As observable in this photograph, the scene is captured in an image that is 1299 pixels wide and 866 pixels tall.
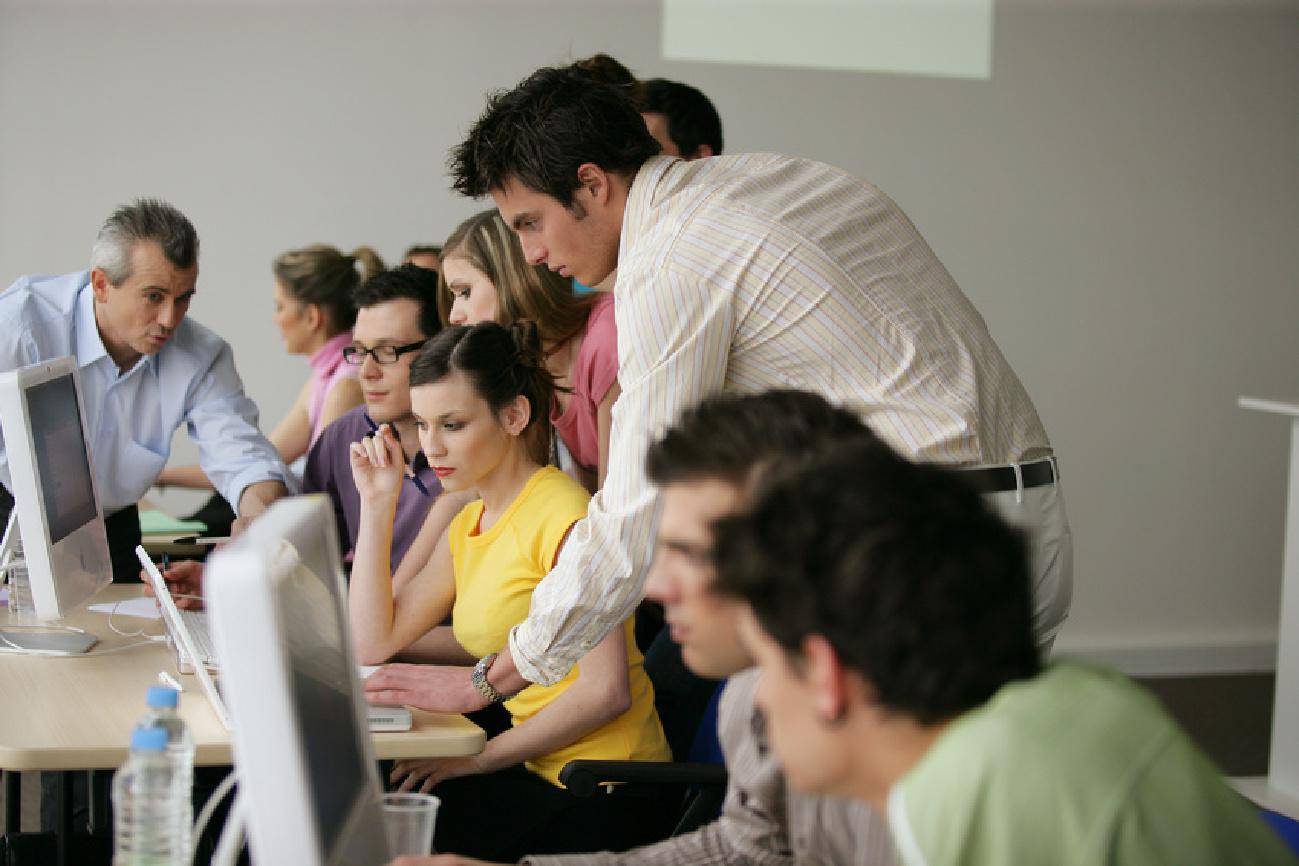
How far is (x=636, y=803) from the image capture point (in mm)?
2061

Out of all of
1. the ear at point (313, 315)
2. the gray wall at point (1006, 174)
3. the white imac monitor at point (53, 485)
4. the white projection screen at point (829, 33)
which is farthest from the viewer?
the white projection screen at point (829, 33)

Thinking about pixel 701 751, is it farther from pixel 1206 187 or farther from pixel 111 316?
pixel 1206 187

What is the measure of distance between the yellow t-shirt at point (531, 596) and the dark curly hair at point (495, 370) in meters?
0.08

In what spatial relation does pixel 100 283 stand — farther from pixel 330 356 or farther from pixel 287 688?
pixel 287 688

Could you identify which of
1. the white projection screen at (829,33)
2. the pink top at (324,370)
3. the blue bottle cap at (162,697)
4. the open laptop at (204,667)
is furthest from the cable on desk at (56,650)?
the white projection screen at (829,33)

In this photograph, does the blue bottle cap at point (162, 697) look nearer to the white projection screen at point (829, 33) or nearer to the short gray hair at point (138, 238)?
the short gray hair at point (138, 238)

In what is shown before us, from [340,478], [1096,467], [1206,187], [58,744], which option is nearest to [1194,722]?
[1096,467]

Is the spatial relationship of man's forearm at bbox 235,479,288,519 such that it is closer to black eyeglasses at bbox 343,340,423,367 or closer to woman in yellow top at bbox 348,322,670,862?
black eyeglasses at bbox 343,340,423,367

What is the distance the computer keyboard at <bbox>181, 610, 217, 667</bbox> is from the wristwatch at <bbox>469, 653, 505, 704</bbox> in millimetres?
384

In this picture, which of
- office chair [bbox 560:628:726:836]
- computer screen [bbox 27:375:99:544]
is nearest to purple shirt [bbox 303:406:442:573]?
computer screen [bbox 27:375:99:544]

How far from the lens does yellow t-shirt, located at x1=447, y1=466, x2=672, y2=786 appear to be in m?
2.15

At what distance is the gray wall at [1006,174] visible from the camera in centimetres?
481

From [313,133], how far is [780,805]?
13.1ft

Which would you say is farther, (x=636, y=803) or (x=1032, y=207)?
(x=1032, y=207)
